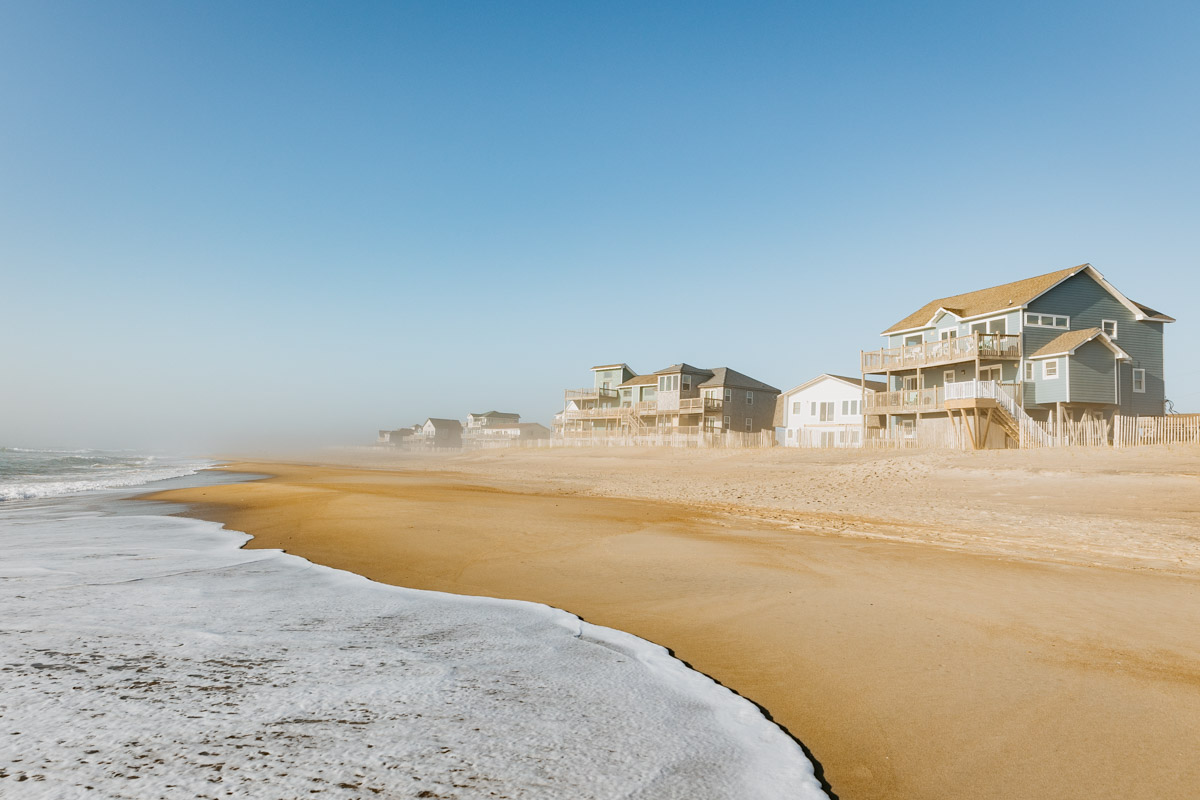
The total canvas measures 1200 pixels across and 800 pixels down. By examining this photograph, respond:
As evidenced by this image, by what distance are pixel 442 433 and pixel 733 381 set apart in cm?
6388

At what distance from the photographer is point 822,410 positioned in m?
50.9

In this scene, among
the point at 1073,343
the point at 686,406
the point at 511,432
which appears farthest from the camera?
the point at 511,432

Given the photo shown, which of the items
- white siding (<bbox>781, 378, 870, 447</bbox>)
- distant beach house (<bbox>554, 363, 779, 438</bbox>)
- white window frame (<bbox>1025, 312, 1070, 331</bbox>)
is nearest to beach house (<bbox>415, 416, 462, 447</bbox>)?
distant beach house (<bbox>554, 363, 779, 438</bbox>)

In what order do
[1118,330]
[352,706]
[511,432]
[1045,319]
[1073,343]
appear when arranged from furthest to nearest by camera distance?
[511,432] < [1118,330] < [1045,319] < [1073,343] < [352,706]

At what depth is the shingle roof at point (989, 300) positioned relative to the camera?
36156mm

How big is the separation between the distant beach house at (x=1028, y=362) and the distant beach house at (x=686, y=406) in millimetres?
21917

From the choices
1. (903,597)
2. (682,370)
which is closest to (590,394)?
(682,370)

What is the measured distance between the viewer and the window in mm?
35719

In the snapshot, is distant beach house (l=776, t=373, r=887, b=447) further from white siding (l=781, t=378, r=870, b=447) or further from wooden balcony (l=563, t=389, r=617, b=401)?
wooden balcony (l=563, t=389, r=617, b=401)

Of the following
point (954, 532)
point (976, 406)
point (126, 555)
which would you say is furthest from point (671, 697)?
point (976, 406)

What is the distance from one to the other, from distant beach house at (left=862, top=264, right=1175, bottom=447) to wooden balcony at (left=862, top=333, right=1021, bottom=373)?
0.22 ft

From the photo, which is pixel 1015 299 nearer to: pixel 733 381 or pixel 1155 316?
pixel 1155 316

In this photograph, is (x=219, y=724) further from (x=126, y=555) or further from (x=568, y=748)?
(x=126, y=555)

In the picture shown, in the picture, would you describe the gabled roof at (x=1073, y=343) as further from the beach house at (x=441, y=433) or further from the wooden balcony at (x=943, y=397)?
the beach house at (x=441, y=433)
